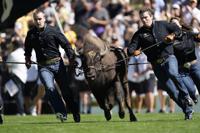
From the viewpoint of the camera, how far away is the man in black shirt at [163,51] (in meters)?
18.7

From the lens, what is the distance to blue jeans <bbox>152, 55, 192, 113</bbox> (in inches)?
734

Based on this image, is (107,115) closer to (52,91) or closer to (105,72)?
(105,72)

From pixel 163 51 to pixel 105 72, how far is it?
127 centimetres

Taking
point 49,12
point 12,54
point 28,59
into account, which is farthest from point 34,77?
point 28,59

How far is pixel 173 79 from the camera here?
18.7 m

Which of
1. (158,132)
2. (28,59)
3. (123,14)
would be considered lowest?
(158,132)

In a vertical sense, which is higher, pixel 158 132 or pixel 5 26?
pixel 5 26

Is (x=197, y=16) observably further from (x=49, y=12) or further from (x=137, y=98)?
(x=49, y=12)

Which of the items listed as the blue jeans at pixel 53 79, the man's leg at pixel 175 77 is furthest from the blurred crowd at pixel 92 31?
the blue jeans at pixel 53 79

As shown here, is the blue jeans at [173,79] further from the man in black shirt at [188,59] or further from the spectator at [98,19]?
the spectator at [98,19]

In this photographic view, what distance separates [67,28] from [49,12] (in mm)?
1364

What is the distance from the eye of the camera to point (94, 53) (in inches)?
746

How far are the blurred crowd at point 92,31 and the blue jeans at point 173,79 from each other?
17.3ft

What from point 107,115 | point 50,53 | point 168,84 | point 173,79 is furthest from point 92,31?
point 173,79
